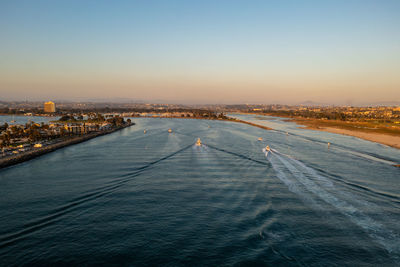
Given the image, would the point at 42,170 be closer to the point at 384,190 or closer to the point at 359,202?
the point at 359,202

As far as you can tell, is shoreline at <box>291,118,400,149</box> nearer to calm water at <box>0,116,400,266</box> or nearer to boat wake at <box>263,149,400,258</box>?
calm water at <box>0,116,400,266</box>

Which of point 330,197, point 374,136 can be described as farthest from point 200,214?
point 374,136

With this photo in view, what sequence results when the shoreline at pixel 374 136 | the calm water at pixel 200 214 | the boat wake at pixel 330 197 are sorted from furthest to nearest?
the shoreline at pixel 374 136, the boat wake at pixel 330 197, the calm water at pixel 200 214

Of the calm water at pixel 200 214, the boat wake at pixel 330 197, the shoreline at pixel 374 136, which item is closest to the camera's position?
the calm water at pixel 200 214

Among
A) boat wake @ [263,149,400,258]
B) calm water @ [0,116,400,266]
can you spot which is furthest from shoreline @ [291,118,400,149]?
boat wake @ [263,149,400,258]

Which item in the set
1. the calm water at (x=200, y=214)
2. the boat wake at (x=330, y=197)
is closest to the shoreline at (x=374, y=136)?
the calm water at (x=200, y=214)

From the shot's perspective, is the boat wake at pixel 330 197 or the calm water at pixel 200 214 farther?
the boat wake at pixel 330 197

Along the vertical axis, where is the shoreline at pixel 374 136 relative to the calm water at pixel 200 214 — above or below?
above

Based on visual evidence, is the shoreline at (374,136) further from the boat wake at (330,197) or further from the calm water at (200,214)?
the boat wake at (330,197)
